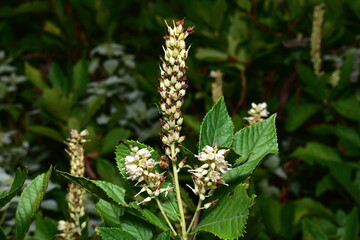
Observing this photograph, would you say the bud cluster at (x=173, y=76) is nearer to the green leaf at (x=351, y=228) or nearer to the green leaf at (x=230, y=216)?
the green leaf at (x=230, y=216)

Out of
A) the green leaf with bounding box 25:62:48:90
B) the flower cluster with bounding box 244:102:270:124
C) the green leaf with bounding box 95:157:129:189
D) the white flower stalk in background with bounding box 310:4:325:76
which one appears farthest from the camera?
the green leaf with bounding box 25:62:48:90

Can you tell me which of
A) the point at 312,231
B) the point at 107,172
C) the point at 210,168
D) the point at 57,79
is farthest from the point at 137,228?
the point at 57,79

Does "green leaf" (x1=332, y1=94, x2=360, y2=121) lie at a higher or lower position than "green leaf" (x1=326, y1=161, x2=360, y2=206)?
higher

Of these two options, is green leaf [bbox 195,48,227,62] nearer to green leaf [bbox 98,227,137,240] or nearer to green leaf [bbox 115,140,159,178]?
green leaf [bbox 115,140,159,178]

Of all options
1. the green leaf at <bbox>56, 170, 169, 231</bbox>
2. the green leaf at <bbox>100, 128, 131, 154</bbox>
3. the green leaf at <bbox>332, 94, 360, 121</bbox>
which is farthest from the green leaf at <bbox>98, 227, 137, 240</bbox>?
the green leaf at <bbox>332, 94, 360, 121</bbox>

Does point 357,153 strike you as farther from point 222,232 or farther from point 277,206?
point 222,232

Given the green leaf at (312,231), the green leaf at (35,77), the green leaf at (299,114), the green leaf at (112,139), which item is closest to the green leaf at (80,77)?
the green leaf at (35,77)

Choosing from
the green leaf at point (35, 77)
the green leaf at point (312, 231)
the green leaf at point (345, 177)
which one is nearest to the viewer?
the green leaf at point (312, 231)
